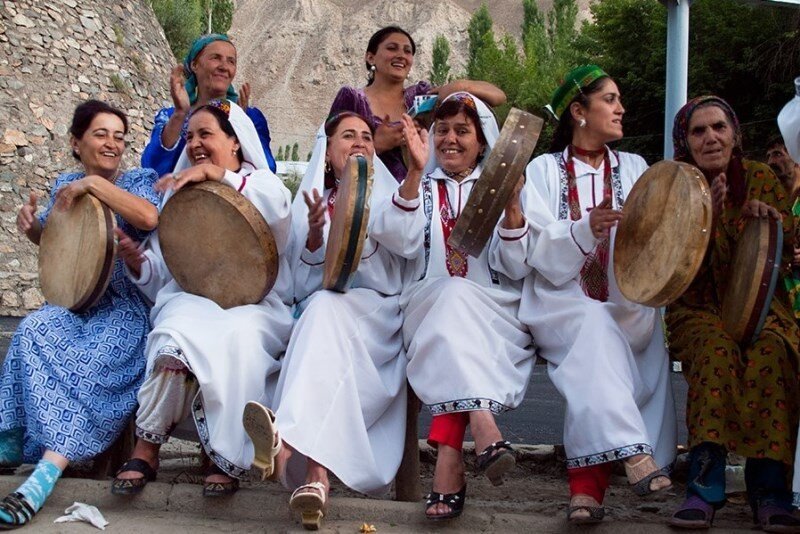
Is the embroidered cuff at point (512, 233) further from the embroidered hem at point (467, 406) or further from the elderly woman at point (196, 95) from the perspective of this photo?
the elderly woman at point (196, 95)

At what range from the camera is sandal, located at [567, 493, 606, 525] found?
3.65 metres

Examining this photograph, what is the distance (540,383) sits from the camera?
30.9 feet

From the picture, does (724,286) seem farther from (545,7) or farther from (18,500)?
(545,7)

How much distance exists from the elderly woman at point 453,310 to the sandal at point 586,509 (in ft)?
0.94

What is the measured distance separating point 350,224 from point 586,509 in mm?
1325

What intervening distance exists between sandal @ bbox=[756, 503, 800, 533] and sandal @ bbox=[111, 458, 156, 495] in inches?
90.4

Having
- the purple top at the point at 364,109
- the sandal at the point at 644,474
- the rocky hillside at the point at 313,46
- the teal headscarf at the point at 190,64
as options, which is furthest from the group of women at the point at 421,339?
the rocky hillside at the point at 313,46

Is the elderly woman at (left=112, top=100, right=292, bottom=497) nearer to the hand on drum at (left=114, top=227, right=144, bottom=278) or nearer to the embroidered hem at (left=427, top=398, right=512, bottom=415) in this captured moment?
the hand on drum at (left=114, top=227, right=144, bottom=278)

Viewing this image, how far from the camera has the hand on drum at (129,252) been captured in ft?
14.6

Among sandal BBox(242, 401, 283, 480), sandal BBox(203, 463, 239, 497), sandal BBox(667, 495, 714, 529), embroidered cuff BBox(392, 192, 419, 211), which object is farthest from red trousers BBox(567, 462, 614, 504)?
sandal BBox(203, 463, 239, 497)

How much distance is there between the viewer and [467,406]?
12.5 feet

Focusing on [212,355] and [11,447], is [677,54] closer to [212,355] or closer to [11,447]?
[212,355]

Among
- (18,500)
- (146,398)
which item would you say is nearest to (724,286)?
(146,398)

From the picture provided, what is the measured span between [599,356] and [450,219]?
0.92 m
